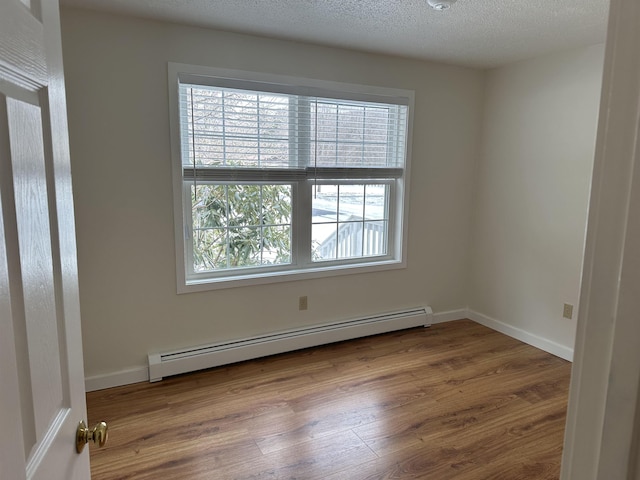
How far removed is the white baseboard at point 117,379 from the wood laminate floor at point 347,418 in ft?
0.18

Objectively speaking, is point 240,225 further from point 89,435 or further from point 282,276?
point 89,435

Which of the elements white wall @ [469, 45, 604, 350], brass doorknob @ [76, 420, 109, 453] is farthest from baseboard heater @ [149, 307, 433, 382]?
brass doorknob @ [76, 420, 109, 453]

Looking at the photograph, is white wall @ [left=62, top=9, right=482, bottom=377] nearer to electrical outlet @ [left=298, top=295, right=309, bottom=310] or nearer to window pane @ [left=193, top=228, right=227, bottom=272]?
electrical outlet @ [left=298, top=295, right=309, bottom=310]

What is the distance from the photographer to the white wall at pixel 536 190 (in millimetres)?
3059

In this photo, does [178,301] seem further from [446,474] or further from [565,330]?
[565,330]

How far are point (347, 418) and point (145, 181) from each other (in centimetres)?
190

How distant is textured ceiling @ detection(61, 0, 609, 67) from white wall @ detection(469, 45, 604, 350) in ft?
1.02

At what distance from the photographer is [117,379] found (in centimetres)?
272

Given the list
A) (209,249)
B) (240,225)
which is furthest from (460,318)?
(209,249)

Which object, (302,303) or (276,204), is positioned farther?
(302,303)

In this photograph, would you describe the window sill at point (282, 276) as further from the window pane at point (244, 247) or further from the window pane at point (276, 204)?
the window pane at point (276, 204)

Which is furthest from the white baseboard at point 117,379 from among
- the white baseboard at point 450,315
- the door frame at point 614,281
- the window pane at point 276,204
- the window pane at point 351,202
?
the door frame at point 614,281

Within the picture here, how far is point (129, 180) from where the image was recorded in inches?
103

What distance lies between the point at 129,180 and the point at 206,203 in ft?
1.69
